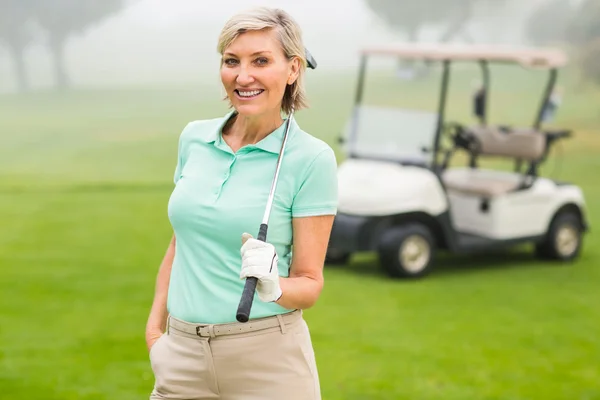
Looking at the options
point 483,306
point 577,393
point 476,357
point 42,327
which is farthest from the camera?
point 483,306

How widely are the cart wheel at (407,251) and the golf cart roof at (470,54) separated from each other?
106 centimetres

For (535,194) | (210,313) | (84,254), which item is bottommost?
(84,254)

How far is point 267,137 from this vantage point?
6.79 ft

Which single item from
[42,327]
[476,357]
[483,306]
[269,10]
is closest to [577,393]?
[476,357]

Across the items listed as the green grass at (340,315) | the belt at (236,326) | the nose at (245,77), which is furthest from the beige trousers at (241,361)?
the green grass at (340,315)

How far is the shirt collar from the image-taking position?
2053 mm

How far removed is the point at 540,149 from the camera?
7.04m

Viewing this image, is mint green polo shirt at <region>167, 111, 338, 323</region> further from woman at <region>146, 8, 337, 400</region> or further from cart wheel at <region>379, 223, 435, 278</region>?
cart wheel at <region>379, 223, 435, 278</region>

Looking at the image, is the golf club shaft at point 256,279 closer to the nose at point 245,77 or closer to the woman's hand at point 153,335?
the nose at point 245,77

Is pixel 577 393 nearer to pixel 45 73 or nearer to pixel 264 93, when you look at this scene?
pixel 264 93

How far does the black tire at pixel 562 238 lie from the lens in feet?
24.0

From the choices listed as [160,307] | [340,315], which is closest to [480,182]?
A: [340,315]

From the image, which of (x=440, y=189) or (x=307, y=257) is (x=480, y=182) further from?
(x=307, y=257)

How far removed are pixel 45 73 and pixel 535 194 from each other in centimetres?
1064
